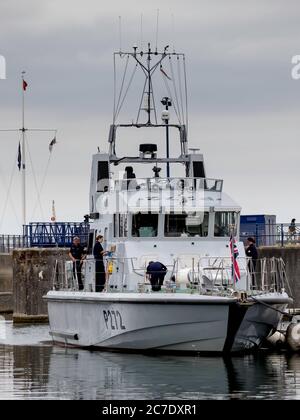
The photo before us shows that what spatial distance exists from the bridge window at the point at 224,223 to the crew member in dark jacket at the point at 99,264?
8.81 feet

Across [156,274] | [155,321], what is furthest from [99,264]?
[155,321]

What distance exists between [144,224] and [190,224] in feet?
3.51

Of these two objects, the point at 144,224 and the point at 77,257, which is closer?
the point at 144,224

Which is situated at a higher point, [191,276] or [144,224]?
[144,224]

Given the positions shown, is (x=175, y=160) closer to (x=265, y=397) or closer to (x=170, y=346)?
(x=170, y=346)

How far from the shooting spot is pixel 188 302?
105 feet

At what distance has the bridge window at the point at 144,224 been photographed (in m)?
35.4

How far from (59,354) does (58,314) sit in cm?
169

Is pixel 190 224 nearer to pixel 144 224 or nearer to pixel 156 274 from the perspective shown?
pixel 144 224

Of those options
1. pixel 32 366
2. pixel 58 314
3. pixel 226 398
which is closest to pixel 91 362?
pixel 32 366

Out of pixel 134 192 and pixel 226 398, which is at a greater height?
pixel 134 192

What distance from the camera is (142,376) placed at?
29.7 m

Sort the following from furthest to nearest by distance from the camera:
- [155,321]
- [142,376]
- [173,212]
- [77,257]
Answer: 1. [77,257]
2. [173,212]
3. [155,321]
4. [142,376]

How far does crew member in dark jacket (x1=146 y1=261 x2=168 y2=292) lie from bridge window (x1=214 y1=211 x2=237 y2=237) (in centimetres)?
278
